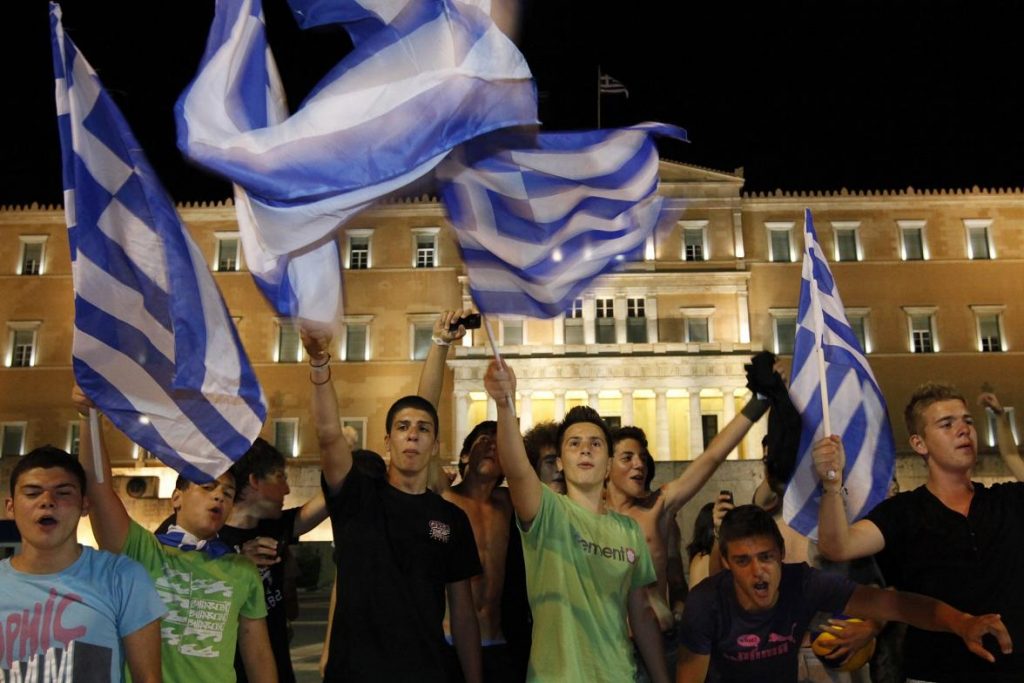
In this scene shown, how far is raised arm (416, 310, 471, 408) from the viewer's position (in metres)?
3.90

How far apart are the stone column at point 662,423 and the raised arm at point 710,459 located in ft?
90.2

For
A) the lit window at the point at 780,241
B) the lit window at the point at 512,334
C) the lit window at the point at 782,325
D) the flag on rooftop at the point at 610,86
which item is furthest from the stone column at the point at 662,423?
the flag on rooftop at the point at 610,86

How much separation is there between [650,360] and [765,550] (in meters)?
28.5

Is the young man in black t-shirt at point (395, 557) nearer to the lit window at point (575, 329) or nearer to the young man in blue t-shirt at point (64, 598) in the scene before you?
the young man in blue t-shirt at point (64, 598)

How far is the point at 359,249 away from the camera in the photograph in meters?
34.6

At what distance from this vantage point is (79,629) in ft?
9.02

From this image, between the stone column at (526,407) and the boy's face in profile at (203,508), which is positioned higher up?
the stone column at (526,407)

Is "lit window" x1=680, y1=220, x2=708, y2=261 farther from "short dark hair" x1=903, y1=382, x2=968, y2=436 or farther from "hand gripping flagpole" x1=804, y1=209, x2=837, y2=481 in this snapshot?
"short dark hair" x1=903, y1=382, x2=968, y2=436

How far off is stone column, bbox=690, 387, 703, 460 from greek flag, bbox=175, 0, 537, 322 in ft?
92.2

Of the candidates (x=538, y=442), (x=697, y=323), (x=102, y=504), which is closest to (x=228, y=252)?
(x=697, y=323)

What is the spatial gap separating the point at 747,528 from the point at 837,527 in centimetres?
34

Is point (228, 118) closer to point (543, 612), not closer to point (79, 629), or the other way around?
point (79, 629)

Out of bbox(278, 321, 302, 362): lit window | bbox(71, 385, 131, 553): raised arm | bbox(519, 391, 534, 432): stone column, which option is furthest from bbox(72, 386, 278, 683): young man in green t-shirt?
bbox(278, 321, 302, 362): lit window

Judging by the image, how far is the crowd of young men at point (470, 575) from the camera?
2824mm
